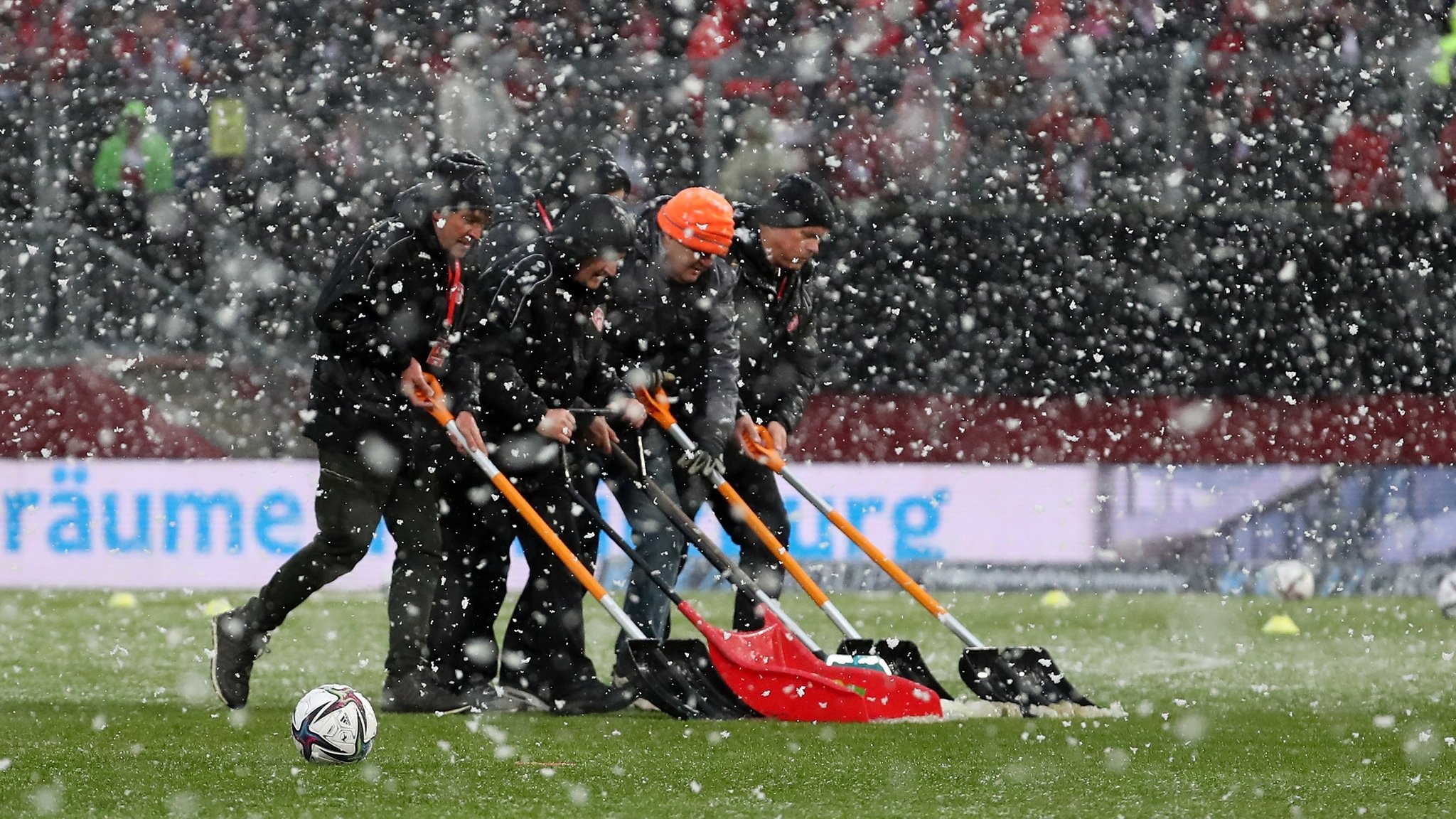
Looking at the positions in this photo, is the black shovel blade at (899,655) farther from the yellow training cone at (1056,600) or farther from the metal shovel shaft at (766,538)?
the yellow training cone at (1056,600)

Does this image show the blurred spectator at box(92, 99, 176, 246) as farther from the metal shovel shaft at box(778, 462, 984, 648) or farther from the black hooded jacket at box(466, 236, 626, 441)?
the black hooded jacket at box(466, 236, 626, 441)

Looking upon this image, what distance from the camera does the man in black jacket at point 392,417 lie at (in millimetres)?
6996

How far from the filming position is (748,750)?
Result: 6.18 metres

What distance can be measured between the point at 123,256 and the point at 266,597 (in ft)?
21.1

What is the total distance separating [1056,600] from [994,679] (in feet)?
18.7

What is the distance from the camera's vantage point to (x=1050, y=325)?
13719 mm

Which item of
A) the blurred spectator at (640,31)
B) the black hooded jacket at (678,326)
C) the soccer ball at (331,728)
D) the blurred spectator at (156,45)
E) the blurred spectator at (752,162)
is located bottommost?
the soccer ball at (331,728)

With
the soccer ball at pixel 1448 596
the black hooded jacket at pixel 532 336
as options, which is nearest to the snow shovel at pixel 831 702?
the black hooded jacket at pixel 532 336

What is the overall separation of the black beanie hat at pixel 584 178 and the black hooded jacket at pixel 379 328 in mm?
1135

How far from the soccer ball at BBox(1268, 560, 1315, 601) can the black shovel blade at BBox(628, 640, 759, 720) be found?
21.6 ft

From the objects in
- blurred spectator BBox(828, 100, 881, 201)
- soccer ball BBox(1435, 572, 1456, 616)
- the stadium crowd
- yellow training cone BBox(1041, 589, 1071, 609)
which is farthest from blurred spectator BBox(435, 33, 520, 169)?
soccer ball BBox(1435, 572, 1456, 616)

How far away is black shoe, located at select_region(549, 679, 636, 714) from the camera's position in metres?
7.37

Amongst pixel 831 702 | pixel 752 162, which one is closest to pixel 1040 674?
pixel 831 702

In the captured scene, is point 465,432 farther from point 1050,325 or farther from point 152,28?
point 152,28
